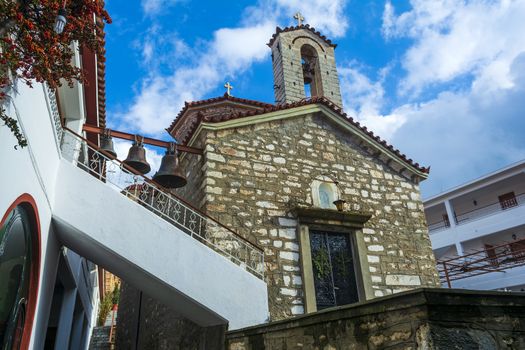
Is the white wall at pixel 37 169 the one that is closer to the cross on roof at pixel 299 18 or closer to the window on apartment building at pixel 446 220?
the cross on roof at pixel 299 18

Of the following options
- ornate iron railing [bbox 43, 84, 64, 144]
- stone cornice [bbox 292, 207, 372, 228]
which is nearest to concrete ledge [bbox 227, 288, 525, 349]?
ornate iron railing [bbox 43, 84, 64, 144]

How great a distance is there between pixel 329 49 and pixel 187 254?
7.31 meters

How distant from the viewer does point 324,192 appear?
26.2 feet

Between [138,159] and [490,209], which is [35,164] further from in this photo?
[490,209]

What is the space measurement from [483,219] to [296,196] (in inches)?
597

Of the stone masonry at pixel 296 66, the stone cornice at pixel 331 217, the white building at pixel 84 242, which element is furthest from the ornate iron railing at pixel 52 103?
the stone masonry at pixel 296 66

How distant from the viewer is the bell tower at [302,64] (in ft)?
31.6

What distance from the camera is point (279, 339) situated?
→ 439cm

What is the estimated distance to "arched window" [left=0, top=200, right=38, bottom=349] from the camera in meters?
3.70

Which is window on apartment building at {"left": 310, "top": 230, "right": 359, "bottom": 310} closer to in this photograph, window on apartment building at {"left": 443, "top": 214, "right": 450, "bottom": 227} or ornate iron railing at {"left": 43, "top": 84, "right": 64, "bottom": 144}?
ornate iron railing at {"left": 43, "top": 84, "right": 64, "bottom": 144}

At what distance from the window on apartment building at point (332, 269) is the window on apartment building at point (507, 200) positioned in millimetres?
15452

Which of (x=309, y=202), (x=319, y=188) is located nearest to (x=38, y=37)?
(x=309, y=202)

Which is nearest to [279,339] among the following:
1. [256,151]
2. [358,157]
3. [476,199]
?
[256,151]

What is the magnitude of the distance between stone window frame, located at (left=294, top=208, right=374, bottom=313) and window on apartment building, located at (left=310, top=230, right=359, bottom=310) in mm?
104
